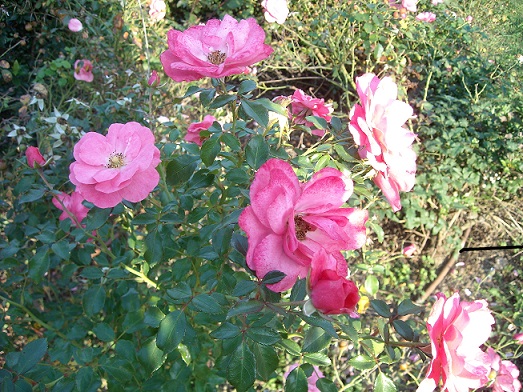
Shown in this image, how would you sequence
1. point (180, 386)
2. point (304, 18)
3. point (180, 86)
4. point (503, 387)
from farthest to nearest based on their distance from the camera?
point (304, 18) < point (180, 86) < point (503, 387) < point (180, 386)

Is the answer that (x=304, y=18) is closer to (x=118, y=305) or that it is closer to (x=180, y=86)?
(x=180, y=86)

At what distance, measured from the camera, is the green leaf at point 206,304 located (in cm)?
77

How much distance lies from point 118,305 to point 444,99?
2217 mm

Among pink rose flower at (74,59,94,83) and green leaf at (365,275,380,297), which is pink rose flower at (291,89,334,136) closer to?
green leaf at (365,275,380,297)

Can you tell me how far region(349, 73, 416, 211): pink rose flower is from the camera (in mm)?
778

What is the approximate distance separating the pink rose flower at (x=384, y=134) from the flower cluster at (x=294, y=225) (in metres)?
0.14

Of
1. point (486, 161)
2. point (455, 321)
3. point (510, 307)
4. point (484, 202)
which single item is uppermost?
point (455, 321)

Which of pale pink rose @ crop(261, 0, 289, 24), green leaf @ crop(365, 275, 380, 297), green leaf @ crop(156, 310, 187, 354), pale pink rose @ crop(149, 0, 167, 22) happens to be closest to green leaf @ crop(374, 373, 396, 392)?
green leaf @ crop(156, 310, 187, 354)

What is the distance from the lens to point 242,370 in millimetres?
720

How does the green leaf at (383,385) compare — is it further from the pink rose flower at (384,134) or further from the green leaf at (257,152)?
the green leaf at (257,152)

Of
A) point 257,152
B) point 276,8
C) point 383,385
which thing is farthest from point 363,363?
point 276,8

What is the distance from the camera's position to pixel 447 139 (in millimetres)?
2500

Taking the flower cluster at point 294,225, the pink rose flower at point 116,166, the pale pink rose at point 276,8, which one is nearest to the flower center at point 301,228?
the flower cluster at point 294,225

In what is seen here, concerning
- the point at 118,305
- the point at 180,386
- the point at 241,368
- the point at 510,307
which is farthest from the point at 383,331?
the point at 510,307
